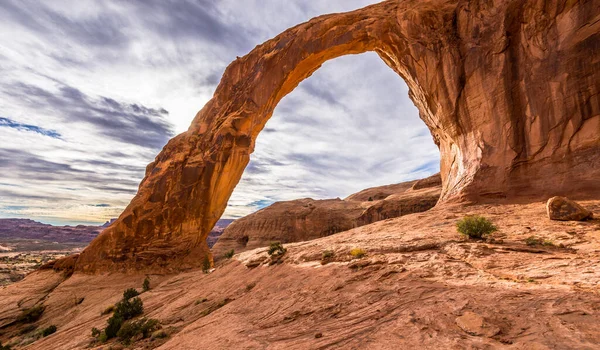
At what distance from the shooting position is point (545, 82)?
13.2 metres

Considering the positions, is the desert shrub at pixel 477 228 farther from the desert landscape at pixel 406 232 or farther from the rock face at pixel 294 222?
the rock face at pixel 294 222

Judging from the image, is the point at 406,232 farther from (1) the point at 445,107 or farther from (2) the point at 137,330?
(1) the point at 445,107

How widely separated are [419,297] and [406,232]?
581 centimetres

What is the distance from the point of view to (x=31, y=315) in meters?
15.0

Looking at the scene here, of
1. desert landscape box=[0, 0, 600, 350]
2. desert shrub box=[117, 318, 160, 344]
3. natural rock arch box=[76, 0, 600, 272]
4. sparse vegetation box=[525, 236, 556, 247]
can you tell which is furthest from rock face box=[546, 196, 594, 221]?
desert shrub box=[117, 318, 160, 344]

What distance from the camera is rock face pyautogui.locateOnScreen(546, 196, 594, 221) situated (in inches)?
343

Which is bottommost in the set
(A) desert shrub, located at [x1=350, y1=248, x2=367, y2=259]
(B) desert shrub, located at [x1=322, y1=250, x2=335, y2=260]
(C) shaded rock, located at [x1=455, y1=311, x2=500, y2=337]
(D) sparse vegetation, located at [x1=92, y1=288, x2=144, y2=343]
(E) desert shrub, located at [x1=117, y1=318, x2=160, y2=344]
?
(D) sparse vegetation, located at [x1=92, y1=288, x2=144, y2=343]

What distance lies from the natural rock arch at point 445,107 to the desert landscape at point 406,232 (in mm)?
98

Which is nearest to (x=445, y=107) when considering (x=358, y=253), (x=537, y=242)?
(x=537, y=242)

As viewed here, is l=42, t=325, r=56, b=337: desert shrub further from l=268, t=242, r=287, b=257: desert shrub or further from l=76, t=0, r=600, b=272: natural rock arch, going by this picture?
l=268, t=242, r=287, b=257: desert shrub

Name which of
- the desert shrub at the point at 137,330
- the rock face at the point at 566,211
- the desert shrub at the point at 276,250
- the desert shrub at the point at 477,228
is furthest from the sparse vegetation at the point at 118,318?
the rock face at the point at 566,211

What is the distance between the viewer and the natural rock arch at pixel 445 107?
12.6m

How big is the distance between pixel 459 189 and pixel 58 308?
25.1m

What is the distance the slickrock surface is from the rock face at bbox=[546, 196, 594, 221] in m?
0.34
